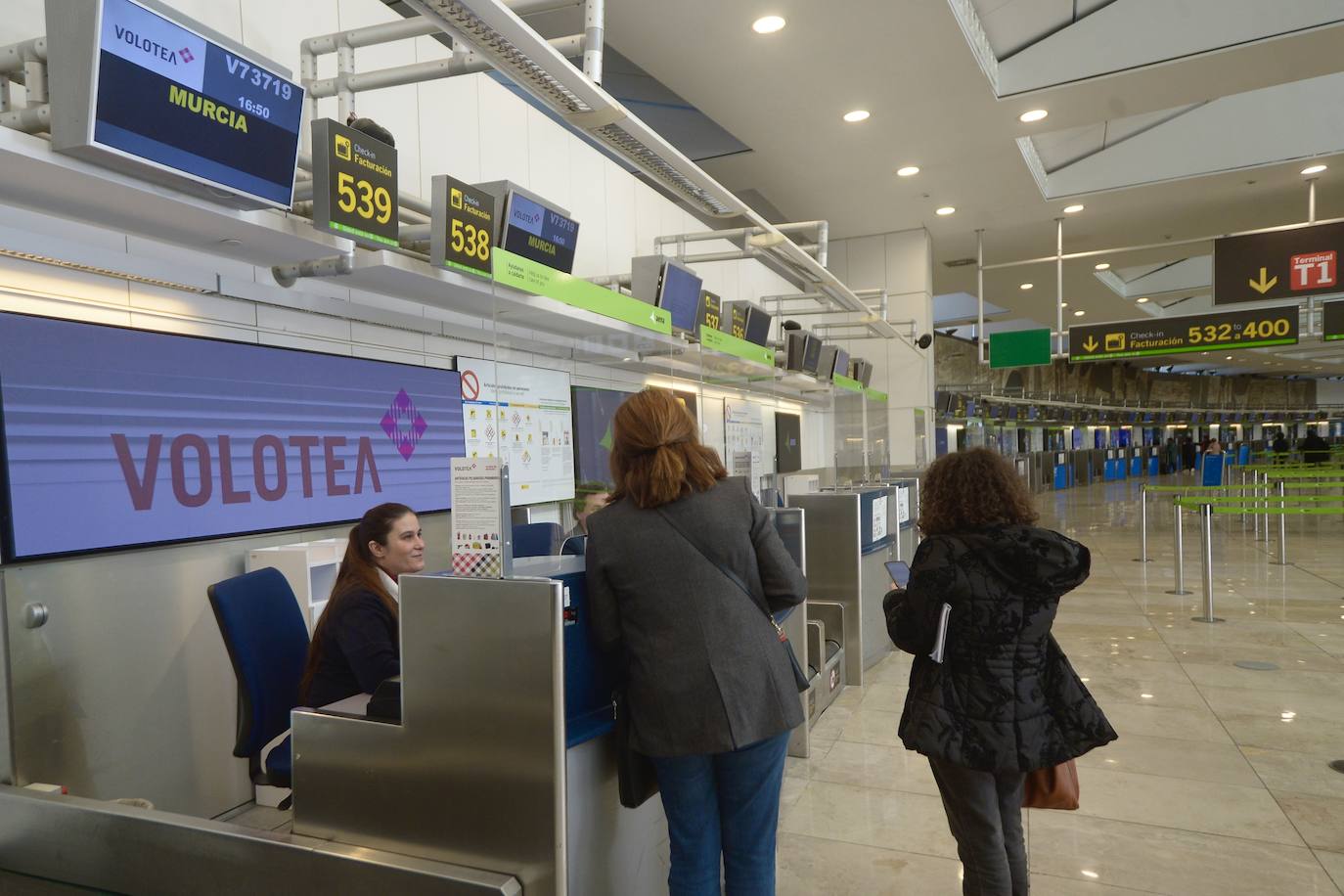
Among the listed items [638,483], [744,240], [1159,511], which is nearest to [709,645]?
[638,483]

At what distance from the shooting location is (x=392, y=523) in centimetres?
267

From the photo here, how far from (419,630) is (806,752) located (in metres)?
2.64

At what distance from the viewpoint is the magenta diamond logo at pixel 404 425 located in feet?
13.9

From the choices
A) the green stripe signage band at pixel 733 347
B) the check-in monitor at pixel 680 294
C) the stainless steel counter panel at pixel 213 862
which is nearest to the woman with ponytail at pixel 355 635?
the stainless steel counter panel at pixel 213 862

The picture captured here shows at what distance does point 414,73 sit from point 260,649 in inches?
83.7

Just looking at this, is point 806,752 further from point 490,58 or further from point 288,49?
point 288,49

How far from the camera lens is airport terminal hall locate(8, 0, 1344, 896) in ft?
5.93

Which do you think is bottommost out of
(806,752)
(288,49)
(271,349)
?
(806,752)

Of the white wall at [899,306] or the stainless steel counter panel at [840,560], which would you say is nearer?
the stainless steel counter panel at [840,560]

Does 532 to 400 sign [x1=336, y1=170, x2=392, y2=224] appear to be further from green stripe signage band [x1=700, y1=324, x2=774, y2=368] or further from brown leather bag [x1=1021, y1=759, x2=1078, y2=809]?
brown leather bag [x1=1021, y1=759, x2=1078, y2=809]

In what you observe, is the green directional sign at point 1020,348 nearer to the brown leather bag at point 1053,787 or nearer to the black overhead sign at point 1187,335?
the black overhead sign at point 1187,335

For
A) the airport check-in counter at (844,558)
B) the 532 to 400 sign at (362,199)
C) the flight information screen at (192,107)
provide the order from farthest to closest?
the airport check-in counter at (844,558)
the 532 to 400 sign at (362,199)
the flight information screen at (192,107)

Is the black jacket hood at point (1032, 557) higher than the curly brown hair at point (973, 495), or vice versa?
the curly brown hair at point (973, 495)

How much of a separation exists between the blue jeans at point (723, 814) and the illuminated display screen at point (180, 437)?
232 cm
